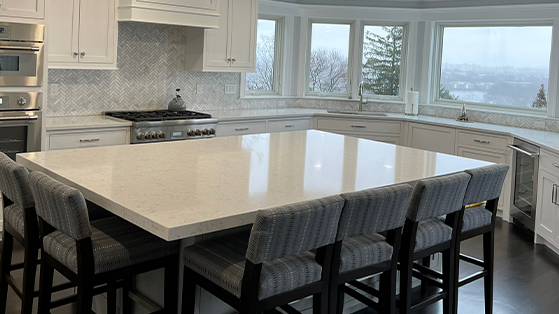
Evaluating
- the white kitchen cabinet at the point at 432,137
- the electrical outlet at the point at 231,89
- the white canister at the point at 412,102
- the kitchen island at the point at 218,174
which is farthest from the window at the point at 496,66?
the kitchen island at the point at 218,174

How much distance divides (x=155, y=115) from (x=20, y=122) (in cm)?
126

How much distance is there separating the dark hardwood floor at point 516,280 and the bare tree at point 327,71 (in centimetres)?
279

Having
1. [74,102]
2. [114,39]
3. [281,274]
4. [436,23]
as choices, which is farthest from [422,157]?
[436,23]

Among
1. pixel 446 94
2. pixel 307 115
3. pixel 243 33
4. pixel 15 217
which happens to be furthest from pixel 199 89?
pixel 15 217

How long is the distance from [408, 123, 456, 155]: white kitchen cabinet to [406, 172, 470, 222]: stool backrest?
3.24m

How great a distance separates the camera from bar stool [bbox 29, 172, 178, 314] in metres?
2.11

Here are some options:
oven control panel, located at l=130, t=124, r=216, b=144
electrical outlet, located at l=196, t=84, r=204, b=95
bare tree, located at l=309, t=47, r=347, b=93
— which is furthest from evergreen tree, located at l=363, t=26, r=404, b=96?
oven control panel, located at l=130, t=124, r=216, b=144

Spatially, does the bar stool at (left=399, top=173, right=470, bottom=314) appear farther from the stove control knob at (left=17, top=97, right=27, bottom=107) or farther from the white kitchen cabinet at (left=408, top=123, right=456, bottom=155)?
the white kitchen cabinet at (left=408, top=123, right=456, bottom=155)

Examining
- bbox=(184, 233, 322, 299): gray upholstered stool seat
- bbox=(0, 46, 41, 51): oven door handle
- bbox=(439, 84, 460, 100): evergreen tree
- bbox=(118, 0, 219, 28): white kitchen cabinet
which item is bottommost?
bbox=(184, 233, 322, 299): gray upholstered stool seat

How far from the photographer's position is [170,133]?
5.05m

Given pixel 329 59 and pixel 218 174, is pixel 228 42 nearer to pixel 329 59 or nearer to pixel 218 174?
pixel 329 59

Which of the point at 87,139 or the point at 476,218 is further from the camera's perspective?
the point at 87,139

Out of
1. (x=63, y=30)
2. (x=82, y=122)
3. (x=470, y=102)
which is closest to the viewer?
(x=63, y=30)

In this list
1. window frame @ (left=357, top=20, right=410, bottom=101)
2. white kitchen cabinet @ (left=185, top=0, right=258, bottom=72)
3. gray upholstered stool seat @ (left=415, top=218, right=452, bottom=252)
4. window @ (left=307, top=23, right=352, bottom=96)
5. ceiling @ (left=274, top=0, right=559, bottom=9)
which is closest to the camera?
gray upholstered stool seat @ (left=415, top=218, right=452, bottom=252)
